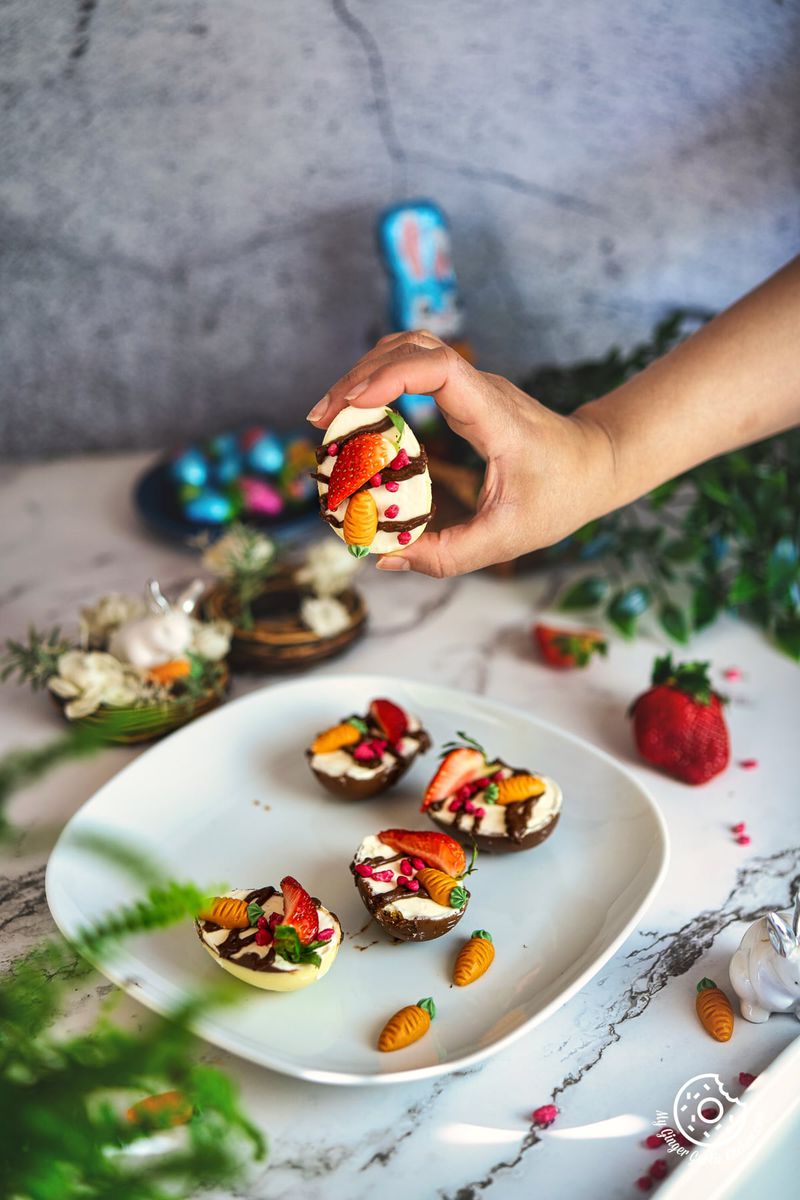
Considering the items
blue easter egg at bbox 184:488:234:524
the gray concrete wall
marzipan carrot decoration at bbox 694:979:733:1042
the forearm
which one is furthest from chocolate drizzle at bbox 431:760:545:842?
the gray concrete wall

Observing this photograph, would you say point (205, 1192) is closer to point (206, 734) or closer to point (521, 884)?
point (521, 884)

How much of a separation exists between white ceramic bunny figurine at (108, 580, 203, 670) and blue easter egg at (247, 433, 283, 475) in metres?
0.47

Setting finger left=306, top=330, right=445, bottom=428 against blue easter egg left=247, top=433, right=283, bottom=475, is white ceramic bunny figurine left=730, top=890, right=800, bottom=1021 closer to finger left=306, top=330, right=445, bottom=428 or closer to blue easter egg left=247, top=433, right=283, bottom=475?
finger left=306, top=330, right=445, bottom=428

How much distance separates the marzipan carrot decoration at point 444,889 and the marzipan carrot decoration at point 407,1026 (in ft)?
0.30

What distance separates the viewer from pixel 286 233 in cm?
181

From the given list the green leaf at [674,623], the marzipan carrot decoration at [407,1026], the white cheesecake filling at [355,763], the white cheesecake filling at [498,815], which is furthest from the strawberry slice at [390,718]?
the green leaf at [674,623]

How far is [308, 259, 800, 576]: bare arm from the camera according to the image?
0.98 meters

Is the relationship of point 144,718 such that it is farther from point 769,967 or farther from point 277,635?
point 769,967

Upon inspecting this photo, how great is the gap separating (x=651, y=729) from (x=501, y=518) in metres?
0.33

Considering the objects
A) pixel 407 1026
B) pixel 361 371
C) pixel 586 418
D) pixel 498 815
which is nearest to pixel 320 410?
pixel 361 371

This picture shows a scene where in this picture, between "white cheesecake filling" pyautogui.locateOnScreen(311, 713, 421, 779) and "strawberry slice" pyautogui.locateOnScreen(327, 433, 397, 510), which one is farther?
"white cheesecake filling" pyautogui.locateOnScreen(311, 713, 421, 779)

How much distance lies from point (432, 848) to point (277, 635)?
0.46 meters

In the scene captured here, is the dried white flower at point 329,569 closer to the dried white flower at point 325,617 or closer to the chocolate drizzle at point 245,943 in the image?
the dried white flower at point 325,617

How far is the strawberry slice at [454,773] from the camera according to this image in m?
1.12
